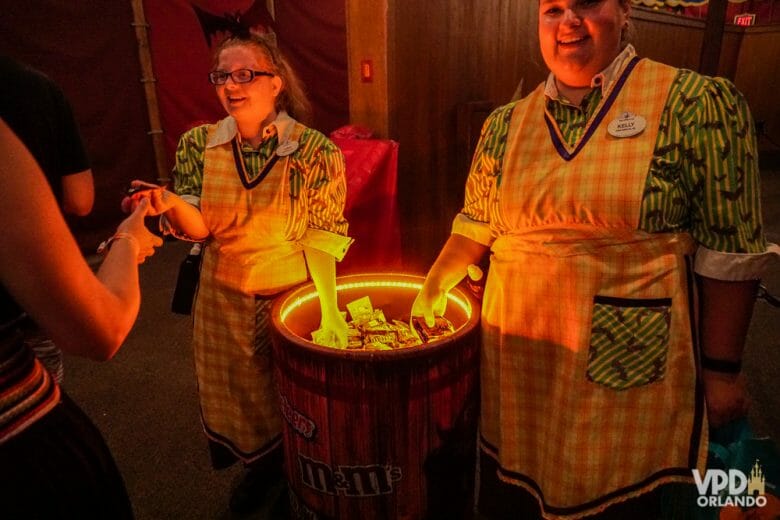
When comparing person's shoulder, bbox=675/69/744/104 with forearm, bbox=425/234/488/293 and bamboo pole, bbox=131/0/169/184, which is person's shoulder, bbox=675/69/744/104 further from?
bamboo pole, bbox=131/0/169/184

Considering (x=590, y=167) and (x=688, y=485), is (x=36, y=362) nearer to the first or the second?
(x=590, y=167)

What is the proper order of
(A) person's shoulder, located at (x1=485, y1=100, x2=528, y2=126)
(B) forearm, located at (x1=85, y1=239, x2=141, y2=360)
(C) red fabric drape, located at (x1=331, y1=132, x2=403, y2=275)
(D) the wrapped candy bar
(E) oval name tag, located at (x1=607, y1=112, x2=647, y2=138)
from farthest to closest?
(C) red fabric drape, located at (x1=331, y1=132, x2=403, y2=275)
(D) the wrapped candy bar
(A) person's shoulder, located at (x1=485, y1=100, x2=528, y2=126)
(E) oval name tag, located at (x1=607, y1=112, x2=647, y2=138)
(B) forearm, located at (x1=85, y1=239, x2=141, y2=360)

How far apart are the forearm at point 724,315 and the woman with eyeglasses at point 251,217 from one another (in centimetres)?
123

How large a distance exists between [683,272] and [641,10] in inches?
311

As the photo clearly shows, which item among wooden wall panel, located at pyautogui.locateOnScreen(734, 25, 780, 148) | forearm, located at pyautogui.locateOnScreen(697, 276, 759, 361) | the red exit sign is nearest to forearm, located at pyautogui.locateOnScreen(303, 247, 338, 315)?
forearm, located at pyautogui.locateOnScreen(697, 276, 759, 361)

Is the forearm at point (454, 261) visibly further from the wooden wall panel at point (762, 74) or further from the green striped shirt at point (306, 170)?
the wooden wall panel at point (762, 74)

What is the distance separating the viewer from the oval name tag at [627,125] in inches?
58.4

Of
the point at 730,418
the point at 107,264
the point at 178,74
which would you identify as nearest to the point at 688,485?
the point at 730,418

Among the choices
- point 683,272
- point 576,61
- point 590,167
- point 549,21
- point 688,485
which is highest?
point 549,21

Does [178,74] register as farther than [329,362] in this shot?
Yes

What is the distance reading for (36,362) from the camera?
1.11 meters

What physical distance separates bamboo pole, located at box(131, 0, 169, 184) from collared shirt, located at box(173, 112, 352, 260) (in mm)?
5360

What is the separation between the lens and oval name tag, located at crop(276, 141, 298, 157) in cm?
215

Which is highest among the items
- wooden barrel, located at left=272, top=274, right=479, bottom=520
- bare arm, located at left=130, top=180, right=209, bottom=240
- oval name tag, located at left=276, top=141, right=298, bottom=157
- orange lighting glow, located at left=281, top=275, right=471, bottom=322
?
oval name tag, located at left=276, top=141, right=298, bottom=157
